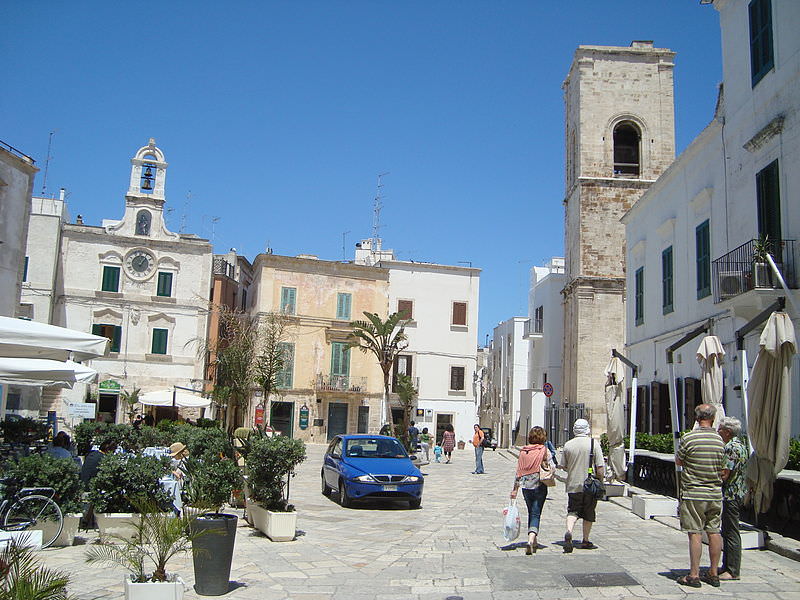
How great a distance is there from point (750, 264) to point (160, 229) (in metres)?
31.6

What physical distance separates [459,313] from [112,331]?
19792mm

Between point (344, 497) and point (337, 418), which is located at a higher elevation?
point (337, 418)

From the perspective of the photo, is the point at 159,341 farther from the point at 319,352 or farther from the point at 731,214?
the point at 731,214

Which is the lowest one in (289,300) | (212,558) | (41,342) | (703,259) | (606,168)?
(212,558)

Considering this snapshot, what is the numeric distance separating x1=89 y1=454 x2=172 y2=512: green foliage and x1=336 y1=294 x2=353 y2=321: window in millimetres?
33781

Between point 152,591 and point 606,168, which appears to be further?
point 606,168

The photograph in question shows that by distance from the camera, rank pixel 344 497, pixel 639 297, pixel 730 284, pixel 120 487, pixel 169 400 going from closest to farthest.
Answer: pixel 120 487 < pixel 344 497 < pixel 730 284 < pixel 639 297 < pixel 169 400

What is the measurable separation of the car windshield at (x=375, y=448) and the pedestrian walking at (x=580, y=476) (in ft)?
21.1

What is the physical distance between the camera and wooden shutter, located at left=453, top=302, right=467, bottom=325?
Answer: 4550 centimetres

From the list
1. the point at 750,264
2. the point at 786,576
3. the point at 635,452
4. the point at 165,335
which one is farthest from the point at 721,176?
the point at 165,335

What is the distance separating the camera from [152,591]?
598 centimetres

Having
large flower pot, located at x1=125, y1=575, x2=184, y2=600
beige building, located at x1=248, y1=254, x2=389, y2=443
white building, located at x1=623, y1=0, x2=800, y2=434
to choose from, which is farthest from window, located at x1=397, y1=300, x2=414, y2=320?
large flower pot, located at x1=125, y1=575, x2=184, y2=600

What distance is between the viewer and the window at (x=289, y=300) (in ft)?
139

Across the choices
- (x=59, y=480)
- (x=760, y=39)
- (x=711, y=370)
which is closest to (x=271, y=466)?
(x=59, y=480)
